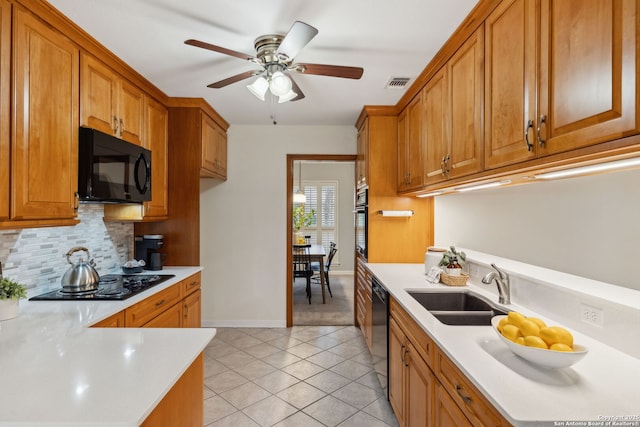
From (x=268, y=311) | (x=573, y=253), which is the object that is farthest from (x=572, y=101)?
(x=268, y=311)

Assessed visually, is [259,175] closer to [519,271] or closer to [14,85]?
[14,85]

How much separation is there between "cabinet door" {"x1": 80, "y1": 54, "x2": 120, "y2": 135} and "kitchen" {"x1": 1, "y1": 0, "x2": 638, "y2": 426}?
5.48 ft

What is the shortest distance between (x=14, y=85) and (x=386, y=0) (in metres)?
1.90

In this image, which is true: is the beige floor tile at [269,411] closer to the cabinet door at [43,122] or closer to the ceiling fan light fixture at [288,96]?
the cabinet door at [43,122]

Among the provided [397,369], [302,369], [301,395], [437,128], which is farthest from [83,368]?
[437,128]

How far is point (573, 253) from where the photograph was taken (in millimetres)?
1613

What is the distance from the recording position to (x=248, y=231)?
13.0 ft

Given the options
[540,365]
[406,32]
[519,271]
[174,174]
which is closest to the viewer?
[540,365]

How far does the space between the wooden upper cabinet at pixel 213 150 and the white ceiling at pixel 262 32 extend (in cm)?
57

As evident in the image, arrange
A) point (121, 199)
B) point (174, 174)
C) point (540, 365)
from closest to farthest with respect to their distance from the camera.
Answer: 1. point (540, 365)
2. point (121, 199)
3. point (174, 174)

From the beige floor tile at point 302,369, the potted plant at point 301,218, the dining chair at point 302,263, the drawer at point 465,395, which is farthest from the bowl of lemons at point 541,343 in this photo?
the potted plant at point 301,218

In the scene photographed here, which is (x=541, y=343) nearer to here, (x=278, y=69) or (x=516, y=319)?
(x=516, y=319)

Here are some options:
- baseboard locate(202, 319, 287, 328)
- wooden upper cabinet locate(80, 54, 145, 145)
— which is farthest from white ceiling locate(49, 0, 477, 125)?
baseboard locate(202, 319, 287, 328)

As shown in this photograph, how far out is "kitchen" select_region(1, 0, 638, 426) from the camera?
1424 mm
